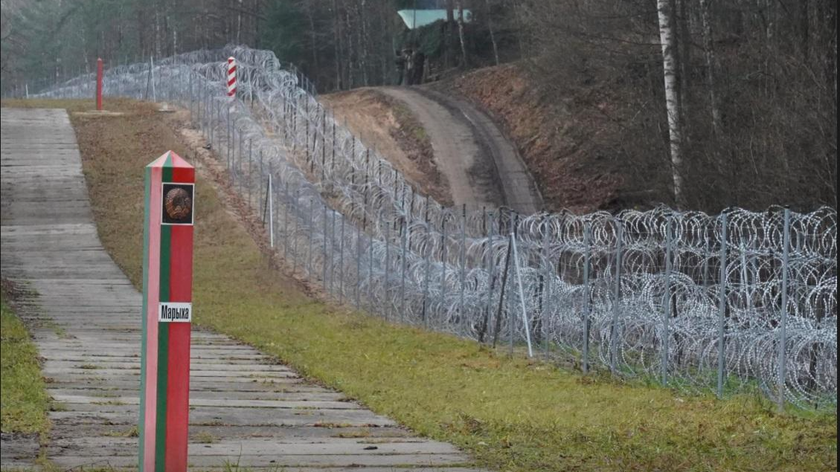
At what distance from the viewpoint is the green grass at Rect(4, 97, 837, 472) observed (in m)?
6.59

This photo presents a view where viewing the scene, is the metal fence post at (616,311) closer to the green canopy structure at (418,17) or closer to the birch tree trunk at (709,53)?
the green canopy structure at (418,17)

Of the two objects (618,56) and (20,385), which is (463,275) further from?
(618,56)

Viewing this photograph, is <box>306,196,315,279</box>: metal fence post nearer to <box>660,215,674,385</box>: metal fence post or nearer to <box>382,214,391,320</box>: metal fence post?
<box>382,214,391,320</box>: metal fence post

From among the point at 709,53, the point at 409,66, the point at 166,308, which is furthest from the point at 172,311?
the point at 709,53

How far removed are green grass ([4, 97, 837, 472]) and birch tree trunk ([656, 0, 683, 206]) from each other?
6926mm

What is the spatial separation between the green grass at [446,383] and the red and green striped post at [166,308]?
181 cm

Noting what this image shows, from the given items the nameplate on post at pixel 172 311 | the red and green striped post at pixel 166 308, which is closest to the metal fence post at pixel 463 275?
the red and green striped post at pixel 166 308

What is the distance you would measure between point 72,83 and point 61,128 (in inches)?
22.4

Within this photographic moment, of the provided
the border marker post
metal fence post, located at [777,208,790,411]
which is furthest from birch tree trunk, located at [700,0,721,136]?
the border marker post

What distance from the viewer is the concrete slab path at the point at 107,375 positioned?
19.5 ft

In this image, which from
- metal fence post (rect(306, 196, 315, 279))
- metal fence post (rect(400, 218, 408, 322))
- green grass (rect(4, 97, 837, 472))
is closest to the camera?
green grass (rect(4, 97, 837, 472))

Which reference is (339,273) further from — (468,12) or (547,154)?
(547,154)

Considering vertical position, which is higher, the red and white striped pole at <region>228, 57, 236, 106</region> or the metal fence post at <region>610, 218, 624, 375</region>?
the red and white striped pole at <region>228, 57, 236, 106</region>

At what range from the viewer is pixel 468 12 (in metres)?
15.4
